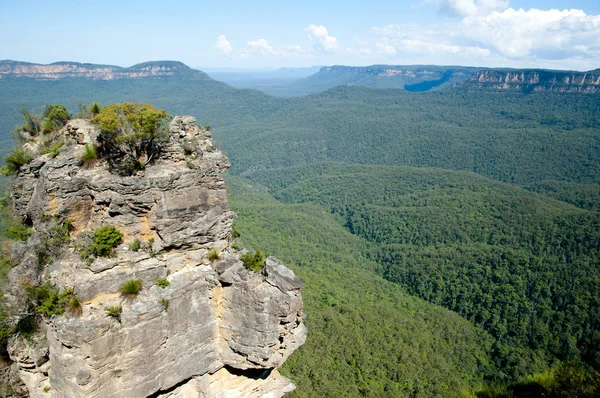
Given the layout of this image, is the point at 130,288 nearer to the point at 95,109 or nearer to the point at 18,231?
the point at 18,231

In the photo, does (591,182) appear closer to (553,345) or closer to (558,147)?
(558,147)

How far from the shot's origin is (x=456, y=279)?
71.9m

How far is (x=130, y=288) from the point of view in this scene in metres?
13.1

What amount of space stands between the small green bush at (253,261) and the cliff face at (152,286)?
253 millimetres

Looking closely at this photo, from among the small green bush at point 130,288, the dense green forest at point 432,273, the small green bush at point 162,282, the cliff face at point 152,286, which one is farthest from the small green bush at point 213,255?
the dense green forest at point 432,273

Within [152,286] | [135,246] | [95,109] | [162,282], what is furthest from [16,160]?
[162,282]

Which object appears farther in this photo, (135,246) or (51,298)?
(135,246)

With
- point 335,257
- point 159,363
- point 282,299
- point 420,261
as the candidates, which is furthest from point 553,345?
point 159,363

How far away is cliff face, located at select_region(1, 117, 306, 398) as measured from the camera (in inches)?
503

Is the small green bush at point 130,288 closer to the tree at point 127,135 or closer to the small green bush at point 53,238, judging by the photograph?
the small green bush at point 53,238

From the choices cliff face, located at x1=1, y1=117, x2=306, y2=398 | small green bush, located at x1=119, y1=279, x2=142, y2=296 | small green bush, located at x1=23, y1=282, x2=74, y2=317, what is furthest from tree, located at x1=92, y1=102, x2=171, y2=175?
small green bush, located at x1=23, y1=282, x2=74, y2=317

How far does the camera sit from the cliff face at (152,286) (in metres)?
12.8

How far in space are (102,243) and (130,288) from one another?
6.08 feet

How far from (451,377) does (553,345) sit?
2250cm
